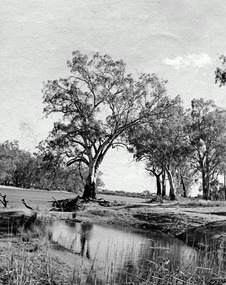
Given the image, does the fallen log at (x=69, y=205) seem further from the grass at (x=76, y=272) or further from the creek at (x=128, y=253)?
the grass at (x=76, y=272)

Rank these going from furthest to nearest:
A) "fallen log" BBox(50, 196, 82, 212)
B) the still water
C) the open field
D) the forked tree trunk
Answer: the forked tree trunk → the open field → "fallen log" BBox(50, 196, 82, 212) → the still water

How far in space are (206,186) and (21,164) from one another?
84959 millimetres

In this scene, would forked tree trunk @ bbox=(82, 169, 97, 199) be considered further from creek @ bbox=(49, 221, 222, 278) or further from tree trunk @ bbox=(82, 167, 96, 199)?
creek @ bbox=(49, 221, 222, 278)

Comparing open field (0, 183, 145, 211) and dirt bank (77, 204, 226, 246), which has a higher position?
dirt bank (77, 204, 226, 246)

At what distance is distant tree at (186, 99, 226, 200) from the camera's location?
43.9m

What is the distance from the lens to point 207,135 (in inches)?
1730

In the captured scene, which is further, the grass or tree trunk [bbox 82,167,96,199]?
tree trunk [bbox 82,167,96,199]

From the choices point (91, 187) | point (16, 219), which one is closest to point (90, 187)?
point (91, 187)

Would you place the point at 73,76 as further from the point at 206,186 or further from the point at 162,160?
the point at 206,186

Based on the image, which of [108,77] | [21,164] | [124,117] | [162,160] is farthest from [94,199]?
[21,164]

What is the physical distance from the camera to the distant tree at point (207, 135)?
43938 mm

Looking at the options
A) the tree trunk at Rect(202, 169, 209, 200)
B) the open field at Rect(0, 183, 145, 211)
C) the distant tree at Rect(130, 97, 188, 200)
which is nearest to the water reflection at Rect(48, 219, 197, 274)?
the open field at Rect(0, 183, 145, 211)

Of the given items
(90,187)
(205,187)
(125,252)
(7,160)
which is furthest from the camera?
(7,160)

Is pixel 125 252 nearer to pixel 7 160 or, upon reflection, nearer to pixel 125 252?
pixel 125 252
